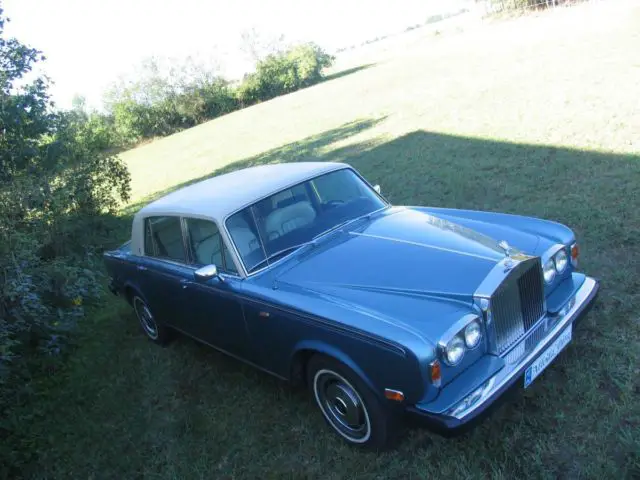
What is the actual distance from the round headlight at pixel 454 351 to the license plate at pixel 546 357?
430 millimetres

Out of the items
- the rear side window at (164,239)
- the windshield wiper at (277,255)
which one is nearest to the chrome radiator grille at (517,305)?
the windshield wiper at (277,255)

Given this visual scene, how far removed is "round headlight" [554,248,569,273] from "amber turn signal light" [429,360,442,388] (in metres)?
1.39

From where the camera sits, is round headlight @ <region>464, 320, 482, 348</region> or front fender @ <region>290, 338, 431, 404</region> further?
round headlight @ <region>464, 320, 482, 348</region>

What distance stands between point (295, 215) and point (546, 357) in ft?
6.65

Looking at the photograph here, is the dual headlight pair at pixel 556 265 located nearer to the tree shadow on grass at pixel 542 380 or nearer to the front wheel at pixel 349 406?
the tree shadow on grass at pixel 542 380

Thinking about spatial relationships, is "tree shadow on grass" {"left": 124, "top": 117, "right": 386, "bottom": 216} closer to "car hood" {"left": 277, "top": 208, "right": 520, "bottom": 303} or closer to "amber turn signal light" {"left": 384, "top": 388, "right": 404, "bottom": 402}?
"car hood" {"left": 277, "top": 208, "right": 520, "bottom": 303}

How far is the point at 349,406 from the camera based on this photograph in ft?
10.2

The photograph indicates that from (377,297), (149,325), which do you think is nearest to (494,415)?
(377,297)

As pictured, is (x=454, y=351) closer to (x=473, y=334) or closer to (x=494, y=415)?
(x=473, y=334)

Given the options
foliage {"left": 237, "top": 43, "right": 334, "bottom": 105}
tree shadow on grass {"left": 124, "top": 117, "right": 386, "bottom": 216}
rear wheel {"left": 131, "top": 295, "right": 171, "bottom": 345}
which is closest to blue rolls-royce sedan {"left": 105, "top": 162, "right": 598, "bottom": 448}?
rear wheel {"left": 131, "top": 295, "right": 171, "bottom": 345}

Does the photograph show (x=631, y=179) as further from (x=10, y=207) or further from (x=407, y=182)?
(x=10, y=207)

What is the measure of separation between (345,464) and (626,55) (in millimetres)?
14337

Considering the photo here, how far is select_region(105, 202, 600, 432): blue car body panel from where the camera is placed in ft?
8.87

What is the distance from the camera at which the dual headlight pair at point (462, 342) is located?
267 centimetres
